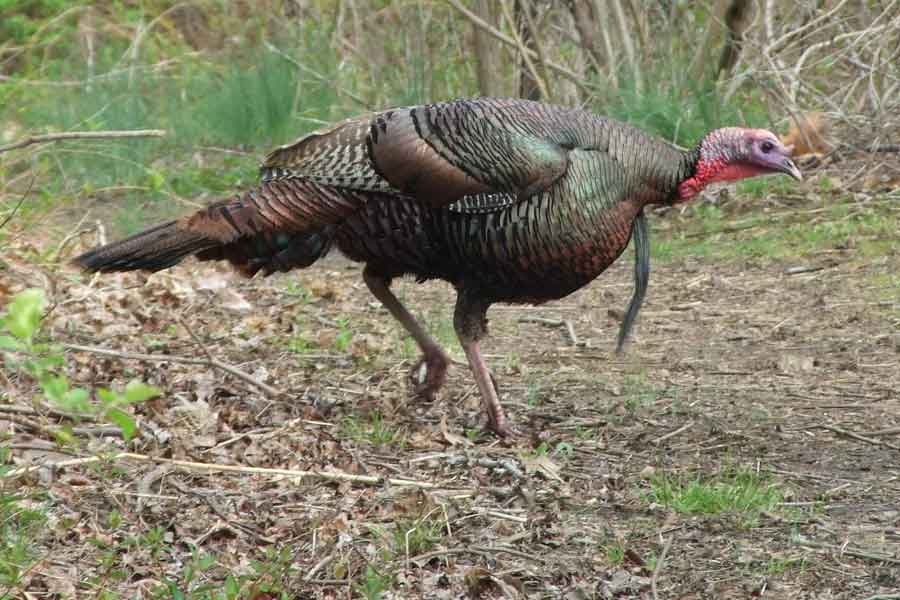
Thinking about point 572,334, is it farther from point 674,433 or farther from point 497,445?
point 497,445

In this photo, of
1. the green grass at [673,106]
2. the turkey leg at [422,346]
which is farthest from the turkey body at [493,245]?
the green grass at [673,106]

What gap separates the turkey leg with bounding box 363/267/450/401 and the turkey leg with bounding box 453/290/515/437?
0.73ft

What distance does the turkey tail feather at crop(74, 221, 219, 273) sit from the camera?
4703 mm

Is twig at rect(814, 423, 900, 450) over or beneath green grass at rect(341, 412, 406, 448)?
over

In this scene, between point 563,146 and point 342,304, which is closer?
point 563,146

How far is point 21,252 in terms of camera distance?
602 centimetres

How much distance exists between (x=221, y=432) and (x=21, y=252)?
6.16ft

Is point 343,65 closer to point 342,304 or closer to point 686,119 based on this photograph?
point 686,119

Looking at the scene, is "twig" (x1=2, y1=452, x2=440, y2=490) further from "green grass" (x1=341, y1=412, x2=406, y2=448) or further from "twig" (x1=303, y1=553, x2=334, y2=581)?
"twig" (x1=303, y1=553, x2=334, y2=581)

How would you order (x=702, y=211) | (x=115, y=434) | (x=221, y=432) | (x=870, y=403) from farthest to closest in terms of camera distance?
1. (x=702, y=211)
2. (x=870, y=403)
3. (x=221, y=432)
4. (x=115, y=434)

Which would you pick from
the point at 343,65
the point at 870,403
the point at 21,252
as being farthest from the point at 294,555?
the point at 343,65

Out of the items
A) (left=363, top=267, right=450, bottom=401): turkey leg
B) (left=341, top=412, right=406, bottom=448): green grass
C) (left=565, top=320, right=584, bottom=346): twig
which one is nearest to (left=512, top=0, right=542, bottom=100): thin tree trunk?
(left=565, top=320, right=584, bottom=346): twig

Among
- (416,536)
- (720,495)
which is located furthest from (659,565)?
(416,536)

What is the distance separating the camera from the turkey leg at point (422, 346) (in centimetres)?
516
